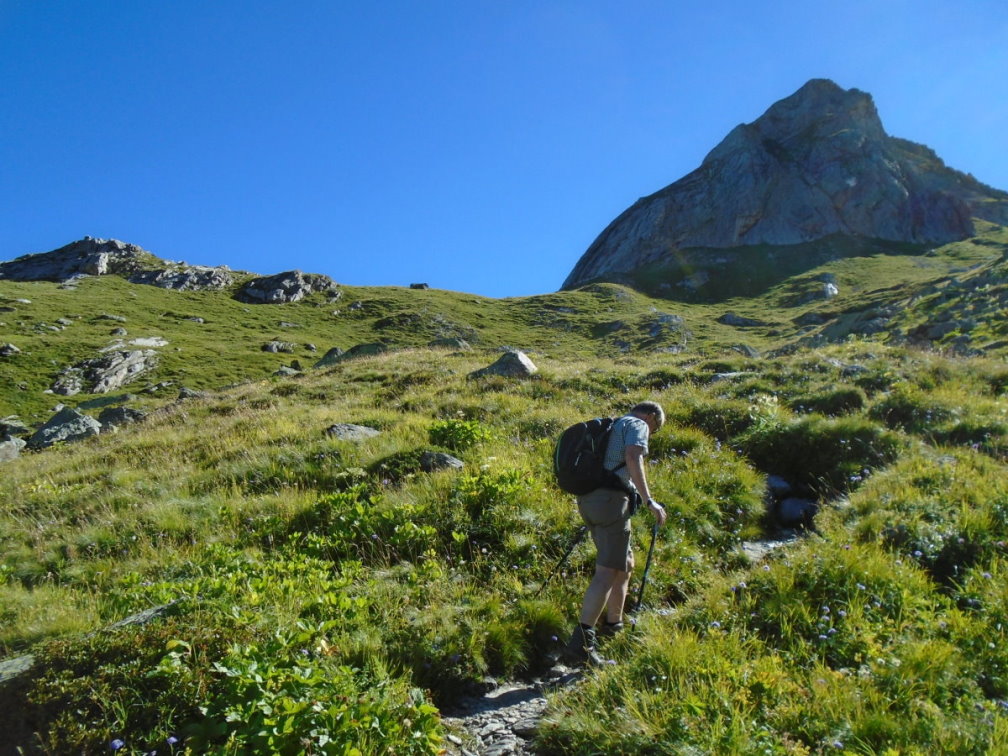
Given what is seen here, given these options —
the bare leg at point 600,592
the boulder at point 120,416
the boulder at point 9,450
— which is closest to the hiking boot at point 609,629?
the bare leg at point 600,592

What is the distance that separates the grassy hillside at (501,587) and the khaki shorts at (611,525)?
620mm

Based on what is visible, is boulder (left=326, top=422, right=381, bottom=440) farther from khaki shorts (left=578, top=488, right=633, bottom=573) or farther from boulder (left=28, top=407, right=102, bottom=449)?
boulder (left=28, top=407, right=102, bottom=449)

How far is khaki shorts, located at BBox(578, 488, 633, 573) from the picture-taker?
5.77 metres

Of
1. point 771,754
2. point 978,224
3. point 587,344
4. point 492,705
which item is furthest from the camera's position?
point 978,224

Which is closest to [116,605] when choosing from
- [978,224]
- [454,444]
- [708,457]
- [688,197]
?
[454,444]

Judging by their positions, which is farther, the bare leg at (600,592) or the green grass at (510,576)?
the bare leg at (600,592)

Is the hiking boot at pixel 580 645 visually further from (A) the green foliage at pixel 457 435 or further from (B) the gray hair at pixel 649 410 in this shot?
(A) the green foliage at pixel 457 435

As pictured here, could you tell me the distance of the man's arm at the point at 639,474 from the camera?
569 centimetres

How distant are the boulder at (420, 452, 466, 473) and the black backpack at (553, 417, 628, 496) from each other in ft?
12.3

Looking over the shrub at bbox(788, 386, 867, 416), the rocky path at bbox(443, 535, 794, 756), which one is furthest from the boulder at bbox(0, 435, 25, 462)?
the shrub at bbox(788, 386, 867, 416)

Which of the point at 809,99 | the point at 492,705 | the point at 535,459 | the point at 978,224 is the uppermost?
the point at 809,99

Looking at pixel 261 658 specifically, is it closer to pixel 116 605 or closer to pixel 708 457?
pixel 116 605

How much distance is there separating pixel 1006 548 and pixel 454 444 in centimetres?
804

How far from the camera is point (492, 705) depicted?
16.4 ft
